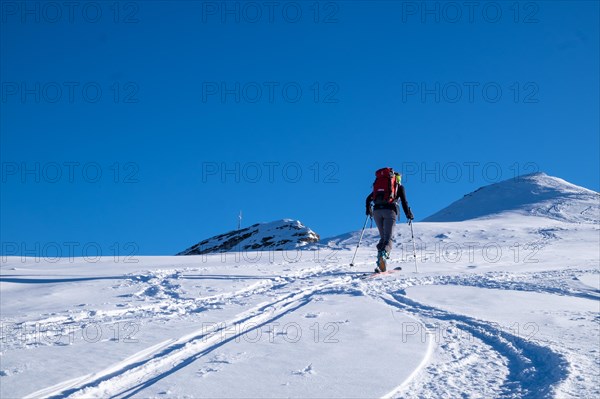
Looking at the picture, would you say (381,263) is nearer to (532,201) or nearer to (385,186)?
(385,186)

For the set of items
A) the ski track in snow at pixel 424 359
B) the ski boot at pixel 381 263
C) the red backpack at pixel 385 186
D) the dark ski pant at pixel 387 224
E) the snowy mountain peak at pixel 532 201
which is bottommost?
the ski track in snow at pixel 424 359

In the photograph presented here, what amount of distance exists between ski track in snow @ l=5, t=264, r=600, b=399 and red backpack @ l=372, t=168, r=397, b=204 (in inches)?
112

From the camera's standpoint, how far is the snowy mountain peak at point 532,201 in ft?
98.4

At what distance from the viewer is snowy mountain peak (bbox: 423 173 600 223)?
30.0m

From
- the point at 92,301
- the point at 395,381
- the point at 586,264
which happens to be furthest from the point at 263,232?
the point at 395,381

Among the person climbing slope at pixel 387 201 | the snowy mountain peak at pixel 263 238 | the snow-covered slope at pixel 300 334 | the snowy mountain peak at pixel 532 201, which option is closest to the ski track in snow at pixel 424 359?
the snow-covered slope at pixel 300 334

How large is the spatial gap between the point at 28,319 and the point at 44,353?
2151 mm

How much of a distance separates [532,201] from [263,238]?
18.1 meters

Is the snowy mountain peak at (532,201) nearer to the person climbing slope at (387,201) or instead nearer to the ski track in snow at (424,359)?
the person climbing slope at (387,201)

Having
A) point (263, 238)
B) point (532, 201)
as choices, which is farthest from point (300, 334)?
point (532, 201)

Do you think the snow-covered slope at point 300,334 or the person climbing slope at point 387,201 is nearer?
the snow-covered slope at point 300,334

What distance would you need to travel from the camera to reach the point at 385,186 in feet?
40.0

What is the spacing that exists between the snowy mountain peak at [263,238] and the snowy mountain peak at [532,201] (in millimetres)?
11293

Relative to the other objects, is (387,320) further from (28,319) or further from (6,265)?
(6,265)
